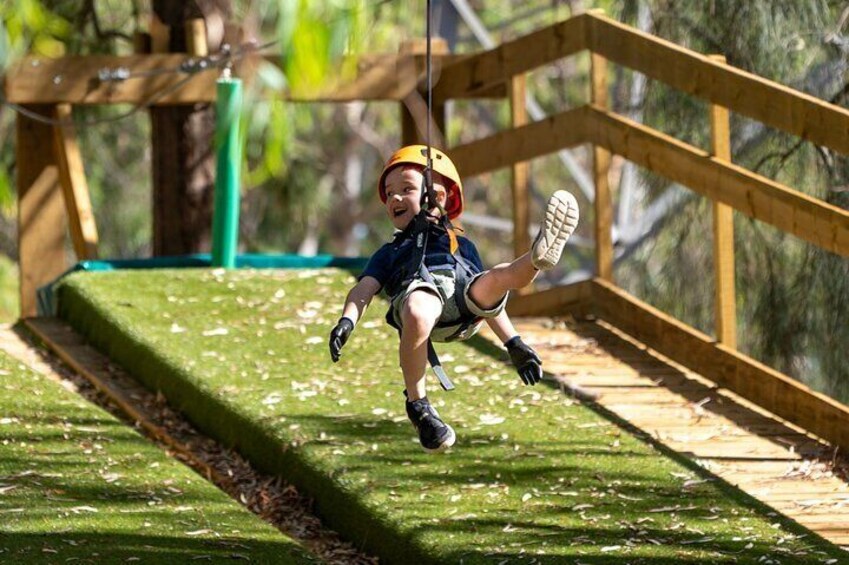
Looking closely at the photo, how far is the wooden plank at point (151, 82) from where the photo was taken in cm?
847

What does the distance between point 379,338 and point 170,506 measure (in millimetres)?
2248

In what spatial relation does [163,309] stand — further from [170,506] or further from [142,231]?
[142,231]

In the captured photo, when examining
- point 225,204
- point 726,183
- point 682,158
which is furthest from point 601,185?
point 225,204

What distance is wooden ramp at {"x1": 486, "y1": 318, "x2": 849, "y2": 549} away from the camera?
5.70 meters

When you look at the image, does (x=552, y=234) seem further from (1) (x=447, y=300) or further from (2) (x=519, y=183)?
(2) (x=519, y=183)

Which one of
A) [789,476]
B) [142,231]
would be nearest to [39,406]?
[789,476]

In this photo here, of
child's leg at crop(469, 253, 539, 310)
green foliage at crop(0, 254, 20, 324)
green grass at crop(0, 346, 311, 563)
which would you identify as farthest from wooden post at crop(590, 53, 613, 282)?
green foliage at crop(0, 254, 20, 324)

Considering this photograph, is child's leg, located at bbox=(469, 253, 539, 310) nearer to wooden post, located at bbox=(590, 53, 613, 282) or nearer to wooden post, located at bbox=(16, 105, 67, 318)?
wooden post, located at bbox=(590, 53, 613, 282)

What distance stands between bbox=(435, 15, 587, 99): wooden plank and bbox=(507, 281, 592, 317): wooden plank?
44.6 inches

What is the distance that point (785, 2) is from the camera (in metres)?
8.28

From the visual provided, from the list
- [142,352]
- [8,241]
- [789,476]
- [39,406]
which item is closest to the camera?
[789,476]

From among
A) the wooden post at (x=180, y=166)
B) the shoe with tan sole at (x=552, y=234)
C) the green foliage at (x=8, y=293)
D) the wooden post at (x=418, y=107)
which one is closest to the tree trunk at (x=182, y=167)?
the wooden post at (x=180, y=166)

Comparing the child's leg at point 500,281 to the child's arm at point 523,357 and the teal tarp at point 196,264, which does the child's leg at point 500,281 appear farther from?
the teal tarp at point 196,264

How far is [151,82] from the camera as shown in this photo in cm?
872
